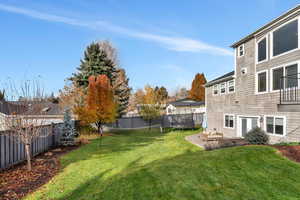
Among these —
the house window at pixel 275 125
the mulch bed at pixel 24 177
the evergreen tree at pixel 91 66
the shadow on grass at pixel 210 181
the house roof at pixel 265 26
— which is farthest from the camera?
the evergreen tree at pixel 91 66

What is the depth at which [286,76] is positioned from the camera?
9.31 metres

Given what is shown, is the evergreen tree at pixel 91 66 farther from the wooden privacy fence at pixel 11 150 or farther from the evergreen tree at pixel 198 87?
the evergreen tree at pixel 198 87

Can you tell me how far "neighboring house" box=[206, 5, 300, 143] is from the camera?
9016mm

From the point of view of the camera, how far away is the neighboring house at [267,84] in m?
9.02

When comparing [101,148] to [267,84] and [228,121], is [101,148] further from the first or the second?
[267,84]

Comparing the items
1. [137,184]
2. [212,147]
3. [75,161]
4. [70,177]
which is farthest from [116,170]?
[212,147]

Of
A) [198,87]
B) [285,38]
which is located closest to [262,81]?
[285,38]

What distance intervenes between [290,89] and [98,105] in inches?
569

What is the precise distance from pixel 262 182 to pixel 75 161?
24.4ft

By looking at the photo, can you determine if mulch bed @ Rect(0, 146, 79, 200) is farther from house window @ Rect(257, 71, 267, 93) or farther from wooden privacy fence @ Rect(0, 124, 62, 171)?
house window @ Rect(257, 71, 267, 93)

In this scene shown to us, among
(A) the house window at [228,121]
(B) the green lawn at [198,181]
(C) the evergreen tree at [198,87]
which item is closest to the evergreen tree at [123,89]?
(A) the house window at [228,121]

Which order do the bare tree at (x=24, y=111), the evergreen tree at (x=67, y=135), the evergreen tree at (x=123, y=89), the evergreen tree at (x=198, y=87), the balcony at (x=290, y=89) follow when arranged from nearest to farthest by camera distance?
the bare tree at (x=24, y=111) → the balcony at (x=290, y=89) → the evergreen tree at (x=67, y=135) → the evergreen tree at (x=123, y=89) → the evergreen tree at (x=198, y=87)

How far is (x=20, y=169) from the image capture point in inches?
282

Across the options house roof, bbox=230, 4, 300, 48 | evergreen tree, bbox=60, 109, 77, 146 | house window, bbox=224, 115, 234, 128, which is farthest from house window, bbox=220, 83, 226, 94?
evergreen tree, bbox=60, 109, 77, 146
